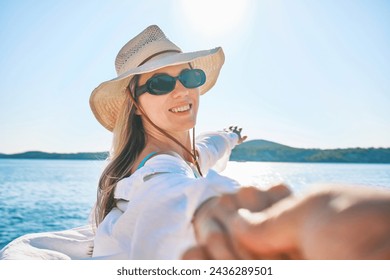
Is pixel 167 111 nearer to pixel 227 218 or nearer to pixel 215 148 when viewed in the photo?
pixel 215 148

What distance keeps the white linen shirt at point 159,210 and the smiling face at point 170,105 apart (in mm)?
463

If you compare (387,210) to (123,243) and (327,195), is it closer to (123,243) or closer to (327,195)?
(327,195)

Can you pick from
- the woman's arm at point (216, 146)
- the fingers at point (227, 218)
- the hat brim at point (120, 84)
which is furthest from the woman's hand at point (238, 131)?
the fingers at point (227, 218)

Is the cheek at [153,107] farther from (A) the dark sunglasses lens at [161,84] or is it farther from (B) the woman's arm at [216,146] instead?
(B) the woman's arm at [216,146]

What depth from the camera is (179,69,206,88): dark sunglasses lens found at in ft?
5.76

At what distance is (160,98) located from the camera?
1746 mm

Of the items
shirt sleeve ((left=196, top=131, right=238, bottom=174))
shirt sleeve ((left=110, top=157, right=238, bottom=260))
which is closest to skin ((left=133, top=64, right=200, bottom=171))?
shirt sleeve ((left=196, top=131, right=238, bottom=174))

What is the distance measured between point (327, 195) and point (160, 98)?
4.88ft

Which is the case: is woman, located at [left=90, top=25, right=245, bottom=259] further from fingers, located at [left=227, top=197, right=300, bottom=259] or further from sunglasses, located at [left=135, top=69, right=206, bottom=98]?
fingers, located at [left=227, top=197, right=300, bottom=259]

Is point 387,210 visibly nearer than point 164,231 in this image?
Yes

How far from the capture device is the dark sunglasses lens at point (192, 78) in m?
1.75
